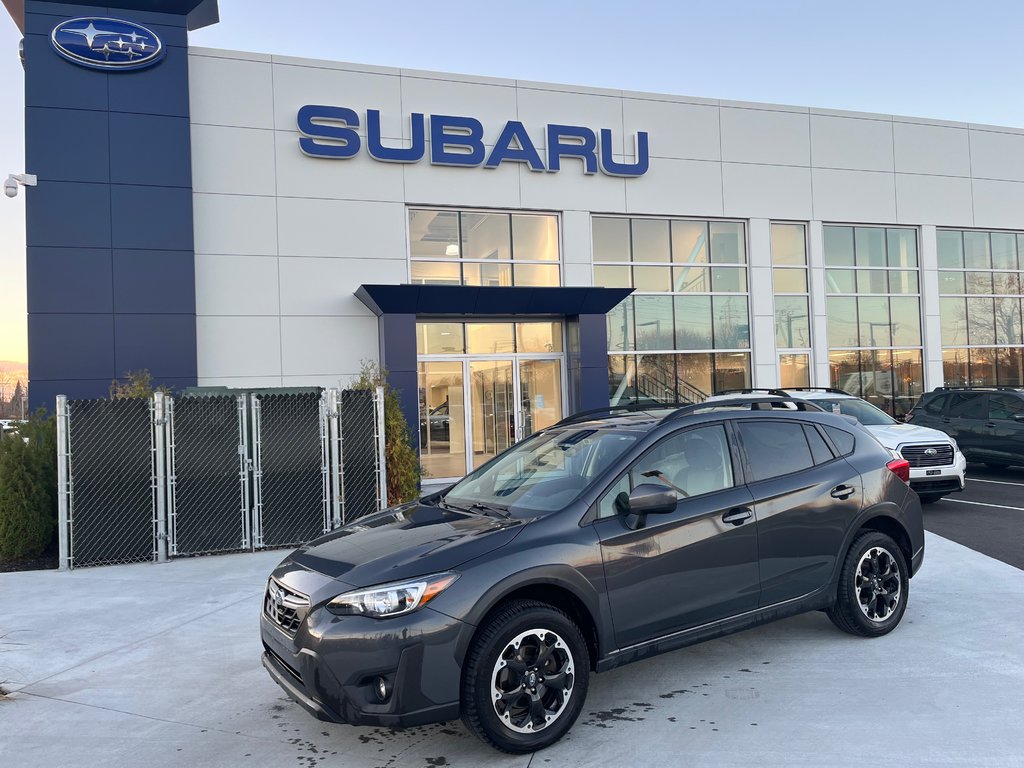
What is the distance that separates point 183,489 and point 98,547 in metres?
1.06

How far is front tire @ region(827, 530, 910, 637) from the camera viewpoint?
5227 mm

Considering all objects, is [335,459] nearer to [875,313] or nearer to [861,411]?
[861,411]

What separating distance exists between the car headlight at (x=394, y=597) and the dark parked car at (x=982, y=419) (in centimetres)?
1296

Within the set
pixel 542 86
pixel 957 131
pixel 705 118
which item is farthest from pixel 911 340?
pixel 542 86

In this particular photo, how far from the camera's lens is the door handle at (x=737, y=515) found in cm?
469

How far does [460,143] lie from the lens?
15352 millimetres

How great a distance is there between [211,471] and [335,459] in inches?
56.4

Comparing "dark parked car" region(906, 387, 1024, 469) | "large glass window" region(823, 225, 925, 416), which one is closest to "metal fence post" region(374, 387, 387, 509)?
"dark parked car" region(906, 387, 1024, 469)

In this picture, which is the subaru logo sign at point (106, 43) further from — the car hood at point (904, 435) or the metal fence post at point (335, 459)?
the car hood at point (904, 435)

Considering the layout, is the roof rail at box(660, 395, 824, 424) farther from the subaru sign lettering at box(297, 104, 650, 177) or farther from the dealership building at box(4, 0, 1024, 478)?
the subaru sign lettering at box(297, 104, 650, 177)

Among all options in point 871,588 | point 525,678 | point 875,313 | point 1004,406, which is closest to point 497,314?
point 1004,406

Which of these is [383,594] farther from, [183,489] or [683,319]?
[683,319]

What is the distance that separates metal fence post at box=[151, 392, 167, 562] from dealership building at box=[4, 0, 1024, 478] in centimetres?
499

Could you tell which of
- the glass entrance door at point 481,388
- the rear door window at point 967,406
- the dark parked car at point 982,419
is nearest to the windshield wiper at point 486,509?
the glass entrance door at point 481,388
